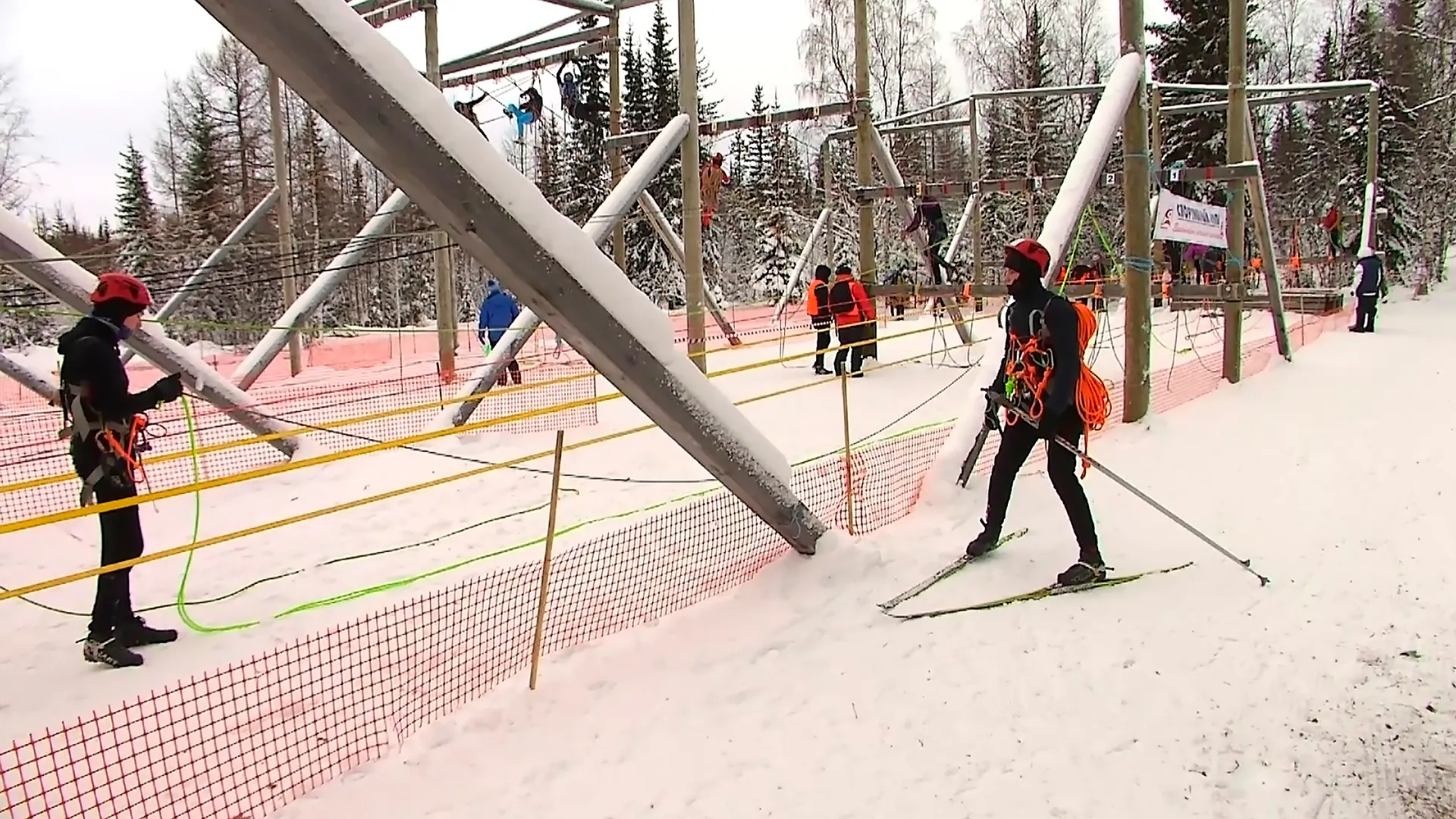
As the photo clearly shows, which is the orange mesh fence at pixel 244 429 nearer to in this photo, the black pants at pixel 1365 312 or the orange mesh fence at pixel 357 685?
the orange mesh fence at pixel 357 685

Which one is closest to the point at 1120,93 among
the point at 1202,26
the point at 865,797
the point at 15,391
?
the point at 865,797

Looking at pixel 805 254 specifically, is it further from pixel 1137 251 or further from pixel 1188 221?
pixel 1137 251

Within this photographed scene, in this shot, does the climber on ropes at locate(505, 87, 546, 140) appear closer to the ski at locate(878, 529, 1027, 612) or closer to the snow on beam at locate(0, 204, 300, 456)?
the snow on beam at locate(0, 204, 300, 456)

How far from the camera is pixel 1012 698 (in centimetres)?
370

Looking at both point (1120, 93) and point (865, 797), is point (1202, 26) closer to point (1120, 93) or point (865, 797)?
point (1120, 93)

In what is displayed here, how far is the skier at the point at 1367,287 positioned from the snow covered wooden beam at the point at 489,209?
13.9 meters

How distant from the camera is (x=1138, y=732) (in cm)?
342

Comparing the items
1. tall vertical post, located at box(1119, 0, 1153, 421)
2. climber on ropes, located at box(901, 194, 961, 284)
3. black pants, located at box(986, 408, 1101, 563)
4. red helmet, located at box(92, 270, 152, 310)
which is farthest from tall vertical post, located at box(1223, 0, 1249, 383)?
red helmet, located at box(92, 270, 152, 310)

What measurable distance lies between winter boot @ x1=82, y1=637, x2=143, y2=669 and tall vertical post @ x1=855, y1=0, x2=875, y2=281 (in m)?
9.18

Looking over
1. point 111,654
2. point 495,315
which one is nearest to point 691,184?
point 495,315

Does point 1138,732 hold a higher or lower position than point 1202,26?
lower

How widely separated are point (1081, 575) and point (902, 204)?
26.1ft

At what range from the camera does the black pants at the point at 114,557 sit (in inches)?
177

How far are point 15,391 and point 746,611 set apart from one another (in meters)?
17.0
